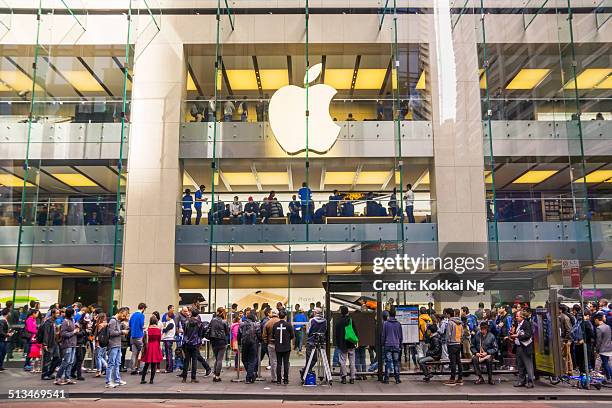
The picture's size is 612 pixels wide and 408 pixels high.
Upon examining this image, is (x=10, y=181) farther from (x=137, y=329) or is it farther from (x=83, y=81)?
(x=137, y=329)

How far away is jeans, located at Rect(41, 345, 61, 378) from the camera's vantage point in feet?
43.7

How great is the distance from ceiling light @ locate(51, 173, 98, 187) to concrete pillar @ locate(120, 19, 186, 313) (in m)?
1.31

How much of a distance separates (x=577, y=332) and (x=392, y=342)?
4283mm

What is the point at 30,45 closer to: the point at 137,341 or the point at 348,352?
the point at 137,341

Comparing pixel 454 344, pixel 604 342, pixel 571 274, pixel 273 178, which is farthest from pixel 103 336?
pixel 604 342

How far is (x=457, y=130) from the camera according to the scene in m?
18.7

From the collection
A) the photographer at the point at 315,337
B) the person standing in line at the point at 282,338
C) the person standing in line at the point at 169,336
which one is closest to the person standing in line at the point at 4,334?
the person standing in line at the point at 169,336

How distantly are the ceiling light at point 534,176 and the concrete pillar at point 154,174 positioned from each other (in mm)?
11496

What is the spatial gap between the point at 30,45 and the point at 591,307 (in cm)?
1734

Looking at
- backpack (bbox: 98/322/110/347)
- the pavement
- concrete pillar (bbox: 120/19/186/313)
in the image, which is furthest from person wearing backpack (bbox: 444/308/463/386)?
concrete pillar (bbox: 120/19/186/313)

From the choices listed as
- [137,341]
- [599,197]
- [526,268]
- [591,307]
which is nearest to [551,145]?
[599,197]

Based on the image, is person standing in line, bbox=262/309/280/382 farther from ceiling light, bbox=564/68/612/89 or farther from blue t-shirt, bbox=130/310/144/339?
ceiling light, bbox=564/68/612/89

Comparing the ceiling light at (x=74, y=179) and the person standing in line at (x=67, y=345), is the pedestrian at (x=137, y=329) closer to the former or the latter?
the person standing in line at (x=67, y=345)

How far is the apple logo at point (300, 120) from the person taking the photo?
763 inches
